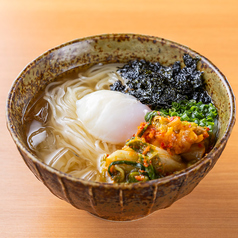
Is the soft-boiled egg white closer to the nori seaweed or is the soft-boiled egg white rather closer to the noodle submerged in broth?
the noodle submerged in broth

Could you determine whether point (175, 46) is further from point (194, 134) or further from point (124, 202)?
point (124, 202)

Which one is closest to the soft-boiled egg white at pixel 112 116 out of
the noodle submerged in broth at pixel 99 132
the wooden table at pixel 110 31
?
the noodle submerged in broth at pixel 99 132

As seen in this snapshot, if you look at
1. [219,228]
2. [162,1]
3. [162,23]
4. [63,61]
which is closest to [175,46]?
[63,61]

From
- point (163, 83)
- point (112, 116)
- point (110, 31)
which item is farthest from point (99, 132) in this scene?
point (110, 31)

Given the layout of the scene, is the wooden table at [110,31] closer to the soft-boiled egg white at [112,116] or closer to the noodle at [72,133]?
the noodle at [72,133]

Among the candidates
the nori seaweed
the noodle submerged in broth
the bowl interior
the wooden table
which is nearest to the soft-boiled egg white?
the noodle submerged in broth

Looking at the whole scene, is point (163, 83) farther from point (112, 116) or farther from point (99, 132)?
point (99, 132)
